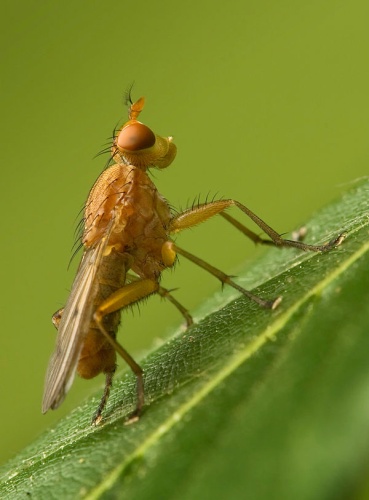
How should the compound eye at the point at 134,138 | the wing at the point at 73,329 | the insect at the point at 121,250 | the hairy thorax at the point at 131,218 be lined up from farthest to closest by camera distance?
the compound eye at the point at 134,138 < the hairy thorax at the point at 131,218 < the insect at the point at 121,250 < the wing at the point at 73,329

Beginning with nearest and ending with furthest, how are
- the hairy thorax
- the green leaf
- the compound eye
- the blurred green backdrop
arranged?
1. the green leaf
2. the hairy thorax
3. the compound eye
4. the blurred green backdrop

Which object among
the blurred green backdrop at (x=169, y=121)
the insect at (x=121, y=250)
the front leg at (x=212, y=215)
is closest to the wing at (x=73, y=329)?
the insect at (x=121, y=250)

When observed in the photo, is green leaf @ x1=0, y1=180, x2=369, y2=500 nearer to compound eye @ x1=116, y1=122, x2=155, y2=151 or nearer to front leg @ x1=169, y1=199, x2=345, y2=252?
front leg @ x1=169, y1=199, x2=345, y2=252

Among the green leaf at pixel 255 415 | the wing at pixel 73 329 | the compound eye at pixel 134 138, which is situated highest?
the compound eye at pixel 134 138

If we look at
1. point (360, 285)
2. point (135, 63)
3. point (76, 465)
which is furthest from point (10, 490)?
point (135, 63)

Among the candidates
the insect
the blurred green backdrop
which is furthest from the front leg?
the blurred green backdrop

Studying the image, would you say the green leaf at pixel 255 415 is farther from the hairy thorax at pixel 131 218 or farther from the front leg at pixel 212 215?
the hairy thorax at pixel 131 218
